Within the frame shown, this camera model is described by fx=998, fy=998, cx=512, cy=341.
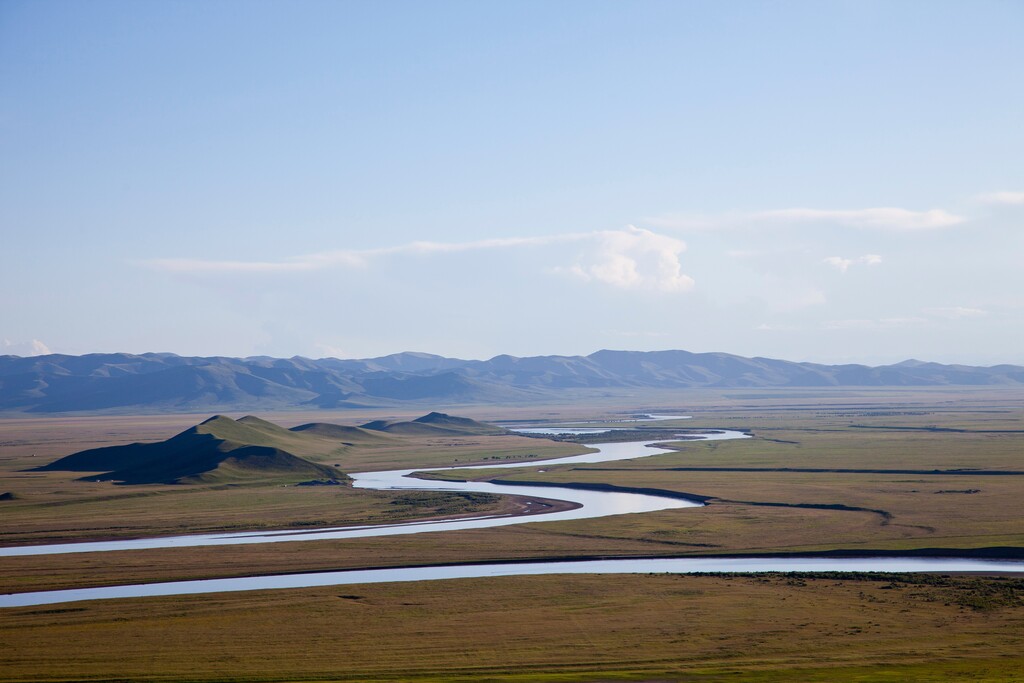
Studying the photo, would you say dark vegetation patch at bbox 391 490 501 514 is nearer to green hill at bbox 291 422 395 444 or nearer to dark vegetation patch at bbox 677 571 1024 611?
dark vegetation patch at bbox 677 571 1024 611

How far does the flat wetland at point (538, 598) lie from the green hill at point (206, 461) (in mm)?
8666

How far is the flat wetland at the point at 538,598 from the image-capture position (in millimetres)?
38188

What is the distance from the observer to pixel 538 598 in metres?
48.8

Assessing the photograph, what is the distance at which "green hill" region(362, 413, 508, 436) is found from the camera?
7254 inches

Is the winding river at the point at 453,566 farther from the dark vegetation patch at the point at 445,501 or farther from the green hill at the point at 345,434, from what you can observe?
the green hill at the point at 345,434

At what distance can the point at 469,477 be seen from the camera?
10831cm

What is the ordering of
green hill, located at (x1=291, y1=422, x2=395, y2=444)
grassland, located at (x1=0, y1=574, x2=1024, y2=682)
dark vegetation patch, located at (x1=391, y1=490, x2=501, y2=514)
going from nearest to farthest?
1. grassland, located at (x1=0, y1=574, x2=1024, y2=682)
2. dark vegetation patch, located at (x1=391, y1=490, x2=501, y2=514)
3. green hill, located at (x1=291, y1=422, x2=395, y2=444)

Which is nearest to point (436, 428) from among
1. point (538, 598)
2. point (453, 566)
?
point (453, 566)

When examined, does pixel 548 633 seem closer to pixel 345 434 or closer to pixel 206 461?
pixel 206 461

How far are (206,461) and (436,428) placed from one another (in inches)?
3182

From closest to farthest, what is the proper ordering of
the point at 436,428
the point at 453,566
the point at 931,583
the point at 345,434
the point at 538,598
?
the point at 538,598, the point at 931,583, the point at 453,566, the point at 345,434, the point at 436,428

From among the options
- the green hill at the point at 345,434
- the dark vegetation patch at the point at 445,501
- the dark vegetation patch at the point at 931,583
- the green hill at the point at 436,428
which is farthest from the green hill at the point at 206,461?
the dark vegetation patch at the point at 931,583

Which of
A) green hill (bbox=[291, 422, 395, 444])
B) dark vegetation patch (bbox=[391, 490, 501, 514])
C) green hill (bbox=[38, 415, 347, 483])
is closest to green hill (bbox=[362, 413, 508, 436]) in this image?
green hill (bbox=[291, 422, 395, 444])

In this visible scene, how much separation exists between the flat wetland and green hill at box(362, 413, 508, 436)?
84808mm
